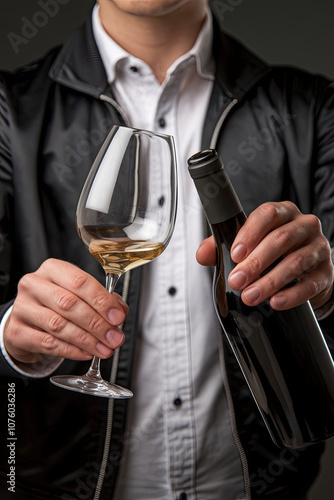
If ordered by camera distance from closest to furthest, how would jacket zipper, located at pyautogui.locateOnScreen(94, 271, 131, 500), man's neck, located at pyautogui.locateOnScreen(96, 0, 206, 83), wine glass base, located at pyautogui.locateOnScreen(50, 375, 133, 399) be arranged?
wine glass base, located at pyautogui.locateOnScreen(50, 375, 133, 399) < jacket zipper, located at pyautogui.locateOnScreen(94, 271, 131, 500) < man's neck, located at pyautogui.locateOnScreen(96, 0, 206, 83)

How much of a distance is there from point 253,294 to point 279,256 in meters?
0.07

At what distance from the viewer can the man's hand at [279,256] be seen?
0.61m

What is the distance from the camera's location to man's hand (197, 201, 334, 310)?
2.00ft

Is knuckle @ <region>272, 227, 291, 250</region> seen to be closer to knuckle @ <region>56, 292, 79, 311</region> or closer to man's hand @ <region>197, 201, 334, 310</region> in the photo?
man's hand @ <region>197, 201, 334, 310</region>

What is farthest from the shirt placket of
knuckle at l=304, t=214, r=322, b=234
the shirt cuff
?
knuckle at l=304, t=214, r=322, b=234

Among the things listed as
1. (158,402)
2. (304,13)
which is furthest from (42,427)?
(304,13)

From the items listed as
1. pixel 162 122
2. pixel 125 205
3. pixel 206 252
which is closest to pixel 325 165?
pixel 162 122

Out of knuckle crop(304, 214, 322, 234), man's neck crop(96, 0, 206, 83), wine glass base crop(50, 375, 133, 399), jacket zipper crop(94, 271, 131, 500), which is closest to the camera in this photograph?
wine glass base crop(50, 375, 133, 399)

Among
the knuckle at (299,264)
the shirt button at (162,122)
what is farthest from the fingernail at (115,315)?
the shirt button at (162,122)

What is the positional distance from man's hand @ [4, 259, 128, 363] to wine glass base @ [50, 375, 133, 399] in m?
0.03

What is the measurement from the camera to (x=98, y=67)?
3.46 feet

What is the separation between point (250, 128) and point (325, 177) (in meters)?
0.17

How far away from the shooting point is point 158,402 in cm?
99

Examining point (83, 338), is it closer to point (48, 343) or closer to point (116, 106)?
point (48, 343)
